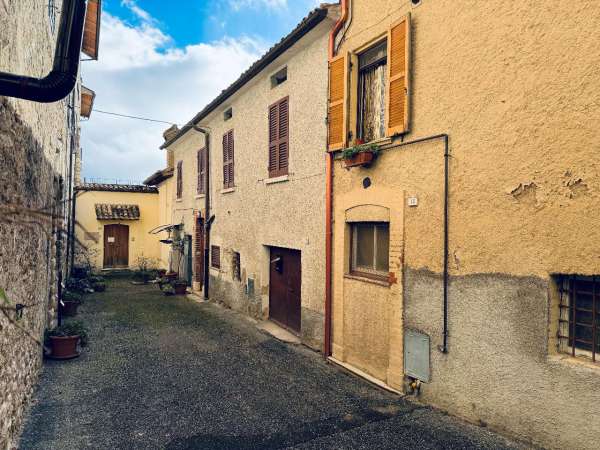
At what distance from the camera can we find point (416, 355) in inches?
214

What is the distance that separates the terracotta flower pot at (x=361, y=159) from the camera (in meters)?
6.01

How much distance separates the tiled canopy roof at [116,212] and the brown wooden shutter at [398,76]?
16.6 m

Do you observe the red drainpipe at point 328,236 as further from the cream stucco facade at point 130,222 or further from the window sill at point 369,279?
the cream stucco facade at point 130,222

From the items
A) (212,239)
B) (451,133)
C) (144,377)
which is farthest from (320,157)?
(212,239)

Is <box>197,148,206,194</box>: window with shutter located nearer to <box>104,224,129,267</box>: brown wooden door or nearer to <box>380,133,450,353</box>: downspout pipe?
<box>104,224,129,267</box>: brown wooden door

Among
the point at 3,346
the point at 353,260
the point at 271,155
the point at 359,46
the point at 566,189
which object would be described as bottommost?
the point at 3,346

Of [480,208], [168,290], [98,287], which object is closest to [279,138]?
[480,208]

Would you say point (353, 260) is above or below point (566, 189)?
below

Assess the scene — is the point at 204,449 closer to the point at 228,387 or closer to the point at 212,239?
the point at 228,387

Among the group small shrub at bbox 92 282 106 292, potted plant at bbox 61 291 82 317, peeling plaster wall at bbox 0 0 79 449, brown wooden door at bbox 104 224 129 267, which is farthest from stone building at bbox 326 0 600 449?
brown wooden door at bbox 104 224 129 267

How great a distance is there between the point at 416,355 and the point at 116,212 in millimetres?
17367

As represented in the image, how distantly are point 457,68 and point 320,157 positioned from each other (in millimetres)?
3024

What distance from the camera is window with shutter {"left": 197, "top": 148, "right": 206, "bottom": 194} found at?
1386 centimetres

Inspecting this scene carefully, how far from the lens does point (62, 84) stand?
105 inches
